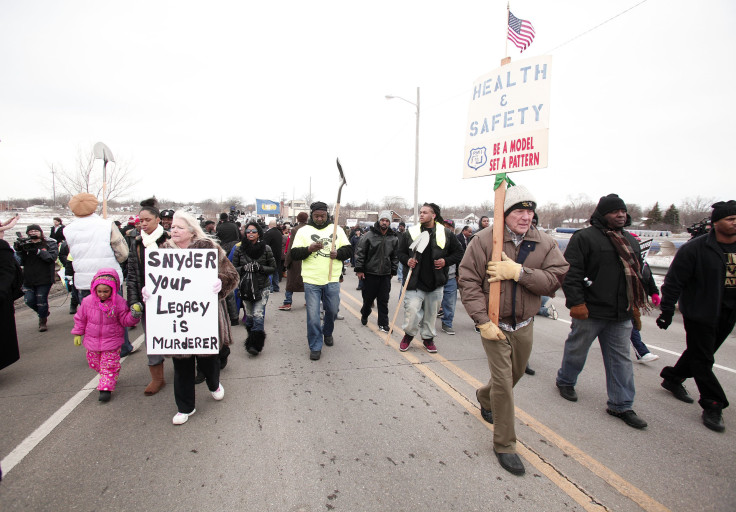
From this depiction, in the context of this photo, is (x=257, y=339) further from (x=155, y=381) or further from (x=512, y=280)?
(x=512, y=280)

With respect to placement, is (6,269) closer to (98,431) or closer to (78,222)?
(78,222)

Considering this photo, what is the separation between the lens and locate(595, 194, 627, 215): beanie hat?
11.4ft

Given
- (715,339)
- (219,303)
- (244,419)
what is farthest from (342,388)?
(715,339)

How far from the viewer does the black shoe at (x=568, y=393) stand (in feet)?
12.3

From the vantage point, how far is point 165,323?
329 centimetres

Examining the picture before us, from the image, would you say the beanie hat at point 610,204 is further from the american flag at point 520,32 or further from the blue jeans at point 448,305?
the blue jeans at point 448,305

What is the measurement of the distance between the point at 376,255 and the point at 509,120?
3.54m

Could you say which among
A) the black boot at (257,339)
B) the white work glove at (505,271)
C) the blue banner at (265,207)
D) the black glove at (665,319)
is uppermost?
the blue banner at (265,207)

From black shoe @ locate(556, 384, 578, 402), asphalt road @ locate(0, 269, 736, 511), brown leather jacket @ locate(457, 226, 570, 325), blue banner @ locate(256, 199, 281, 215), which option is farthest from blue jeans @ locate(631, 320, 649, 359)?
blue banner @ locate(256, 199, 281, 215)

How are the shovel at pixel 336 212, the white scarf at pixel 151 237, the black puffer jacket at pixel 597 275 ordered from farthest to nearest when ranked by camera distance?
the shovel at pixel 336 212 < the white scarf at pixel 151 237 < the black puffer jacket at pixel 597 275

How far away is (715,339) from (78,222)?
7.21m

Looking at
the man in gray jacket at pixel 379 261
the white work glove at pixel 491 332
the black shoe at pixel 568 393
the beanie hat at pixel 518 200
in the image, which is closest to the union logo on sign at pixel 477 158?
the beanie hat at pixel 518 200

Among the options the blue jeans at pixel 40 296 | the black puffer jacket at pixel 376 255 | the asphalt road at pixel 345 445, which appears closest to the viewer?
the asphalt road at pixel 345 445

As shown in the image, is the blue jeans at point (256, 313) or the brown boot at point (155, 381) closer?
the brown boot at point (155, 381)
